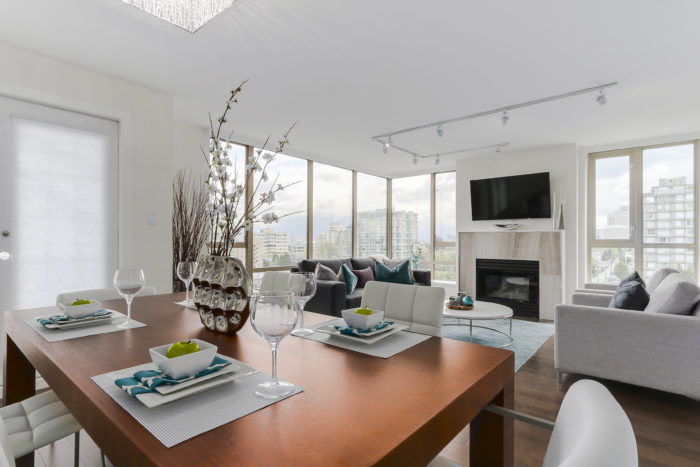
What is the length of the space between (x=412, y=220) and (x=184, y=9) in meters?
5.62

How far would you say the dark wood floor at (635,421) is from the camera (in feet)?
5.98

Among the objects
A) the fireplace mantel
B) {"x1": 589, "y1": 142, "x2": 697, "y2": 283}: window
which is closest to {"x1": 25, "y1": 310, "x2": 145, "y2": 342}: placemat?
the fireplace mantel

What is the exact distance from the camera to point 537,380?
9.25ft

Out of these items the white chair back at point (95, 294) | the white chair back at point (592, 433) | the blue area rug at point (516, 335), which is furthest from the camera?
the blue area rug at point (516, 335)

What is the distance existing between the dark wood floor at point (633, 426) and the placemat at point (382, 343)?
0.99 metres

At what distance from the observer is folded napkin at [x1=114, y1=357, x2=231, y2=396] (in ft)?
2.39

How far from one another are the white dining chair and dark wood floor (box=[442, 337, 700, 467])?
161cm

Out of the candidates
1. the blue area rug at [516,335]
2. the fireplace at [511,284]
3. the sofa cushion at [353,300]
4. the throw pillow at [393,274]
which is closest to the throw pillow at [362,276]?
the throw pillow at [393,274]

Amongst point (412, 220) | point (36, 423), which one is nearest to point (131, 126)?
point (36, 423)

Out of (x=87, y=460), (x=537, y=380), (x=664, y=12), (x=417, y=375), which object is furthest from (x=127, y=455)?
(x=664, y=12)

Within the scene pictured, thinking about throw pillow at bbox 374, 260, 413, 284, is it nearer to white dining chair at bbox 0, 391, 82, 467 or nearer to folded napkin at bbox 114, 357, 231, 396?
white dining chair at bbox 0, 391, 82, 467

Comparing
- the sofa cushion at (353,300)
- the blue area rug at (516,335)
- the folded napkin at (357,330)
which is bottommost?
the blue area rug at (516,335)

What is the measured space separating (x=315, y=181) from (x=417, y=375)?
5227 mm

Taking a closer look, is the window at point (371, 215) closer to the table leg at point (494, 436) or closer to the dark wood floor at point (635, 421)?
the dark wood floor at point (635, 421)
